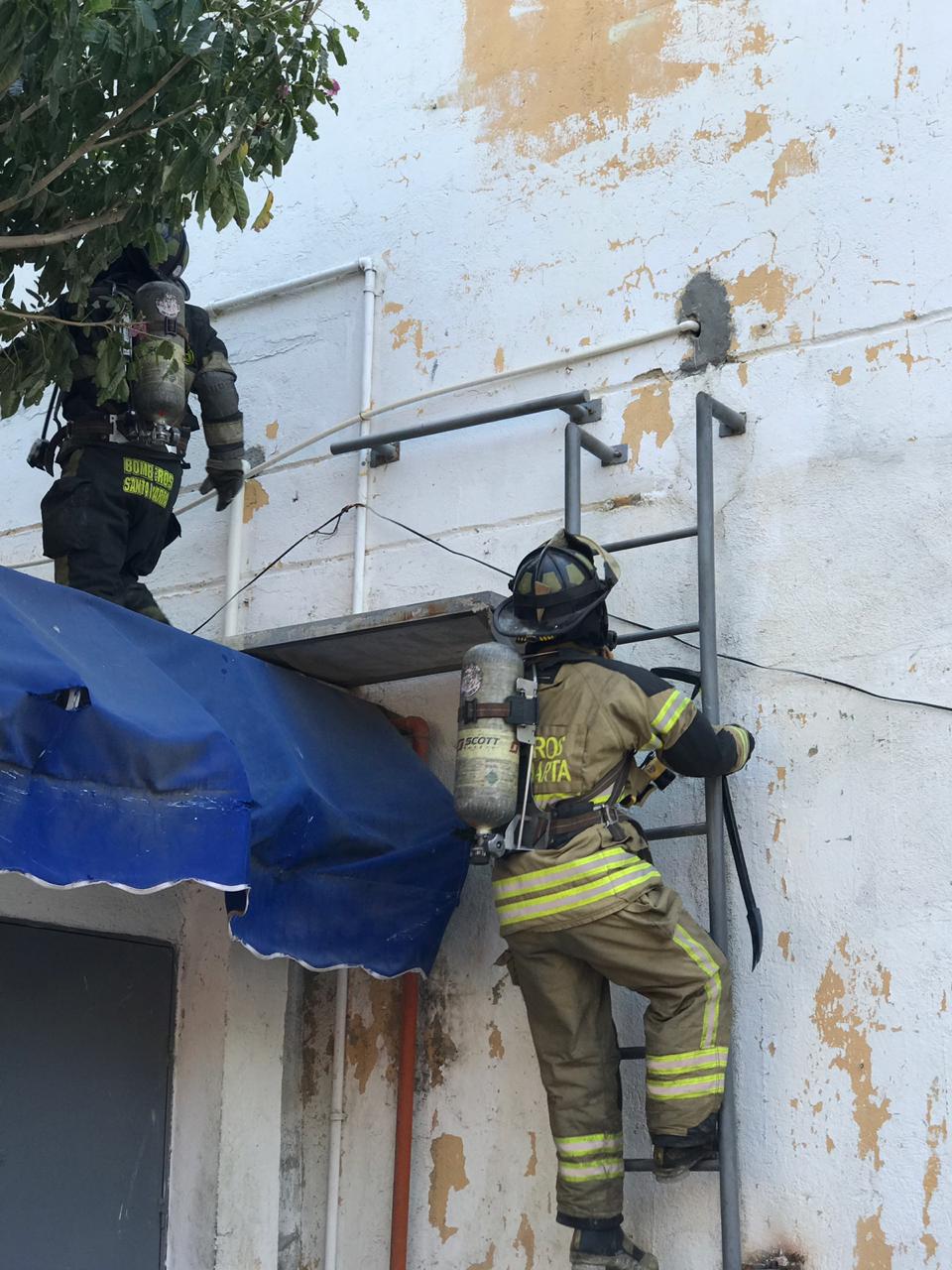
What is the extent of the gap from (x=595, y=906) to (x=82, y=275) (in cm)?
251

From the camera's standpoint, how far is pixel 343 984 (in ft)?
18.6

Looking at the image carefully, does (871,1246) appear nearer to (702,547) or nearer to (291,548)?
(702,547)

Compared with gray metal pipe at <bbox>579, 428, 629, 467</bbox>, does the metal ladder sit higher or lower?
lower

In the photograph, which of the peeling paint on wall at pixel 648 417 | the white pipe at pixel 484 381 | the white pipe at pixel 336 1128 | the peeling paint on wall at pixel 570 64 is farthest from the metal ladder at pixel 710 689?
the peeling paint on wall at pixel 570 64

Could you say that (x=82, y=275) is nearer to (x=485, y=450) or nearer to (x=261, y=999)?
(x=485, y=450)

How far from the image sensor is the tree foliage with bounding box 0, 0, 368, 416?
441 cm

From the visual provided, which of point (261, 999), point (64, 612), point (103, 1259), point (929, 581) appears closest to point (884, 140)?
point (929, 581)

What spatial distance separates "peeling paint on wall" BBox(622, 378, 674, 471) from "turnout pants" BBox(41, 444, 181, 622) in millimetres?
1645

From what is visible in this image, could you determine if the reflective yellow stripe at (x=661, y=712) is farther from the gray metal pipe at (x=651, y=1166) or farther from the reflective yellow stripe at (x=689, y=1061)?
the gray metal pipe at (x=651, y=1166)

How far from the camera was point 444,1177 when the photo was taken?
5.35 m

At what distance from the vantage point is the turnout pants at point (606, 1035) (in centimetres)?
462

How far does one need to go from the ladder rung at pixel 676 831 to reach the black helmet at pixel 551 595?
0.70 metres

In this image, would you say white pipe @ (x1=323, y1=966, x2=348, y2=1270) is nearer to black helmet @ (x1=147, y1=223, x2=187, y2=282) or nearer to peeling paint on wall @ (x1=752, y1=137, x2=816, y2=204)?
black helmet @ (x1=147, y1=223, x2=187, y2=282)

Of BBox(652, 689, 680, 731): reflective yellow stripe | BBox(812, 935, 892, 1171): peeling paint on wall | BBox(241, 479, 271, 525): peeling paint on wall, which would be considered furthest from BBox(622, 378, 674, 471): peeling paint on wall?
BBox(812, 935, 892, 1171): peeling paint on wall
